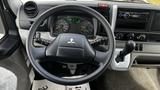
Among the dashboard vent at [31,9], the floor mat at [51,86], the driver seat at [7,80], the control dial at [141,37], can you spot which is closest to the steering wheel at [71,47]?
the dashboard vent at [31,9]

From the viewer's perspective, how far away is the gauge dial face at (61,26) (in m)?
1.62

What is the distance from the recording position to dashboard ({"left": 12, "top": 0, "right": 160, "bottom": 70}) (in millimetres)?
1631

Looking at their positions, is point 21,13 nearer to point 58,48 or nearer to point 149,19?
point 58,48

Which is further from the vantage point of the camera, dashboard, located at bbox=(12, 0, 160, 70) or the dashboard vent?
A: the dashboard vent

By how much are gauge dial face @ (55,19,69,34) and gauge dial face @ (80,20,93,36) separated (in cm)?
9

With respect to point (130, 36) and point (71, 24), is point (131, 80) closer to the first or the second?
point (130, 36)

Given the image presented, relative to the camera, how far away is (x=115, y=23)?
5.79 feet

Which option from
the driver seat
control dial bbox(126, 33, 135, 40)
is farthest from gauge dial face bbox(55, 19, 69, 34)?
the driver seat

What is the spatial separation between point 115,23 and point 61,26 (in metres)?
0.35

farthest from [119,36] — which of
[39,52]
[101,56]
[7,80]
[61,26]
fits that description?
[7,80]

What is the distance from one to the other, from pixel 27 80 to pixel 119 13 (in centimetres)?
95

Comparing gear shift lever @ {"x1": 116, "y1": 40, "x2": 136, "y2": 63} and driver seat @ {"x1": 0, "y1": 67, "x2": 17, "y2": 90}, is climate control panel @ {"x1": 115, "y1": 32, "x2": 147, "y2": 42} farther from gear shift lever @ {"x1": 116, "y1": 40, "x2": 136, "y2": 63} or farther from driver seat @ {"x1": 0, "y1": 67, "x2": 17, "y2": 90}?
driver seat @ {"x1": 0, "y1": 67, "x2": 17, "y2": 90}

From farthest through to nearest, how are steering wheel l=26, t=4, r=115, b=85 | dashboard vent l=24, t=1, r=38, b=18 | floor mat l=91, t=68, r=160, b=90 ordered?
floor mat l=91, t=68, r=160, b=90, dashboard vent l=24, t=1, r=38, b=18, steering wheel l=26, t=4, r=115, b=85

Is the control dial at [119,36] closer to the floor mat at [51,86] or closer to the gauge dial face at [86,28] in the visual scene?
the gauge dial face at [86,28]
